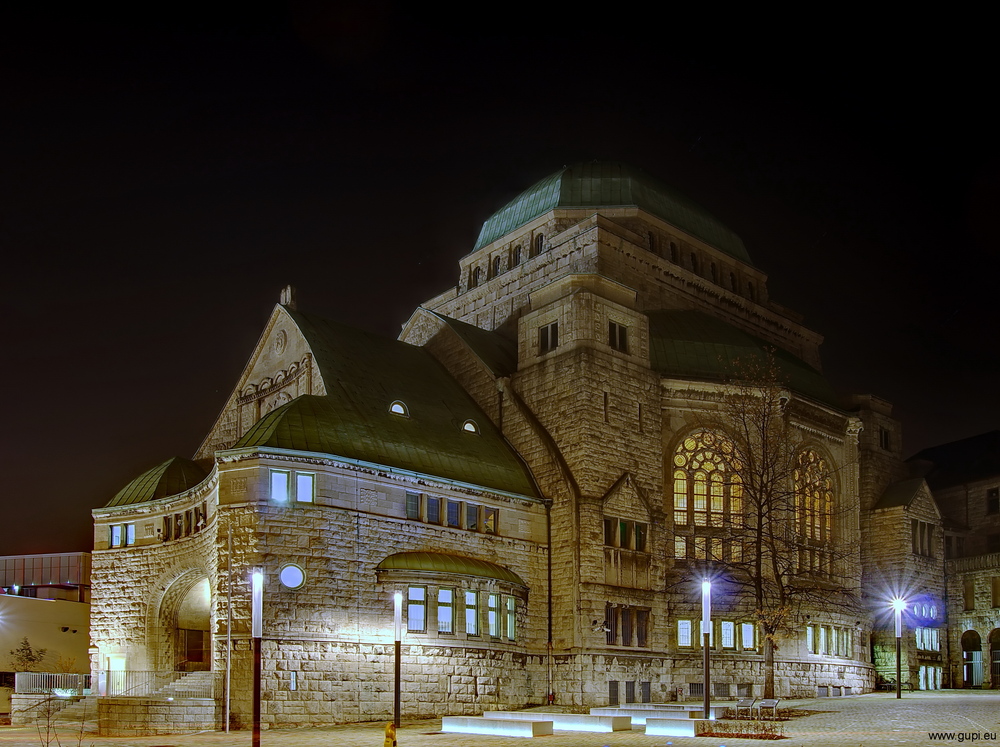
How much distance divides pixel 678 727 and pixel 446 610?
12.2 m

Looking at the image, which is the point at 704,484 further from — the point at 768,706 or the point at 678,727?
the point at 678,727

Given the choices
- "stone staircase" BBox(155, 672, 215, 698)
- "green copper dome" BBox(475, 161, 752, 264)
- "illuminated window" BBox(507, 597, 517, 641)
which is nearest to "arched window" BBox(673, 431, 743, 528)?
"illuminated window" BBox(507, 597, 517, 641)

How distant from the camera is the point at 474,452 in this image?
42562mm

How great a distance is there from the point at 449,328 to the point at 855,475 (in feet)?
66.8

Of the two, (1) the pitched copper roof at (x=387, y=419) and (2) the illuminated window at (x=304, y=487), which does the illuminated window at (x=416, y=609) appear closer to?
(1) the pitched copper roof at (x=387, y=419)

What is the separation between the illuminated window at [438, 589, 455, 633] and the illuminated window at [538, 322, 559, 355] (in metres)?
12.0

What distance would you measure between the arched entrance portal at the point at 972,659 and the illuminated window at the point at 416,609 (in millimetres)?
34068

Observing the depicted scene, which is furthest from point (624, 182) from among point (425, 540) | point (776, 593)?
point (425, 540)

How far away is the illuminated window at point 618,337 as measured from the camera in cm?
4547

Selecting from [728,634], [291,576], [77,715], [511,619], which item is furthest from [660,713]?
[77,715]

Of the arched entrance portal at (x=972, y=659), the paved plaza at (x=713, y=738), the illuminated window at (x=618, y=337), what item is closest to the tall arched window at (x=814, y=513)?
the illuminated window at (x=618, y=337)

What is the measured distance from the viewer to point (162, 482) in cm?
4484

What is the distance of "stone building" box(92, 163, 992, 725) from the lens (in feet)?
116

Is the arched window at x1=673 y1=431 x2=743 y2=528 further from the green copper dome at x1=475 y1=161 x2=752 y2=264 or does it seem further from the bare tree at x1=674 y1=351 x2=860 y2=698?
the green copper dome at x1=475 y1=161 x2=752 y2=264
